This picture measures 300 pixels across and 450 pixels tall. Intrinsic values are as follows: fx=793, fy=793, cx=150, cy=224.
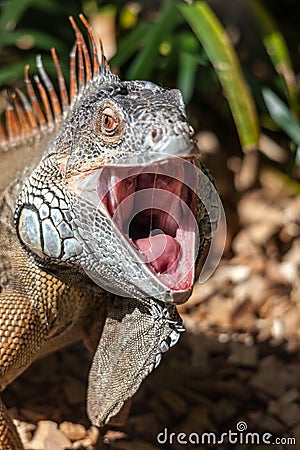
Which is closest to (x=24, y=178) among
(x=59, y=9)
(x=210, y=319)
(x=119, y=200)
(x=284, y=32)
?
(x=119, y=200)

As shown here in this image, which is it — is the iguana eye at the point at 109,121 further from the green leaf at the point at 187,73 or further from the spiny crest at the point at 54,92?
the green leaf at the point at 187,73

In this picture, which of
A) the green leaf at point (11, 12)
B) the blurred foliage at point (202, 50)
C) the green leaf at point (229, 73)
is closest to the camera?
the green leaf at point (229, 73)

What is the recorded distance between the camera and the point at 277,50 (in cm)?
578

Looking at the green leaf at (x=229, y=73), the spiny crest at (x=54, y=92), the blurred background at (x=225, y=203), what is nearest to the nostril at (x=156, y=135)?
the spiny crest at (x=54, y=92)

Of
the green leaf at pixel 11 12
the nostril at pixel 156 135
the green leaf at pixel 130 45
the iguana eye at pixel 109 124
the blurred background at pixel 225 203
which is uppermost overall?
the nostril at pixel 156 135

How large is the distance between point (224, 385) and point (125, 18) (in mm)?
3384

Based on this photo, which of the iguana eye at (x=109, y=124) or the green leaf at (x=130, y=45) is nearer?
the iguana eye at (x=109, y=124)

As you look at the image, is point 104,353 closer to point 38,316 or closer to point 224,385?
point 38,316

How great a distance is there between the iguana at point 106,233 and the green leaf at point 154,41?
151cm

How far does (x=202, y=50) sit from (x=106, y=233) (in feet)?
10.7

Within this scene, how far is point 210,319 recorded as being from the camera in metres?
5.61

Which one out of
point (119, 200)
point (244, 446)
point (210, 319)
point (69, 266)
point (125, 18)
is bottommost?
point (210, 319)

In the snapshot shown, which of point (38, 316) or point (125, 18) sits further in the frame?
point (125, 18)

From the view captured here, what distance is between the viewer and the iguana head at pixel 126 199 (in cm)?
293
